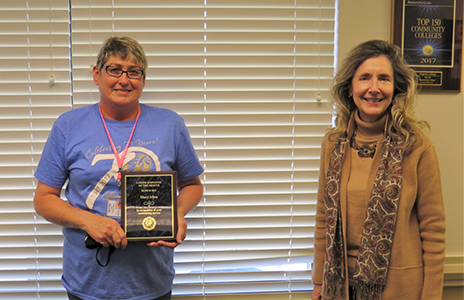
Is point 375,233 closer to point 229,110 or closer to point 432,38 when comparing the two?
point 229,110

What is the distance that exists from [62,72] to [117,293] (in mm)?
1177

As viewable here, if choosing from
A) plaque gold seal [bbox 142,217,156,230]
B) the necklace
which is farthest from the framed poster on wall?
plaque gold seal [bbox 142,217,156,230]

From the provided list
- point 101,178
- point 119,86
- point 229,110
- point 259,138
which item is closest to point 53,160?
point 101,178

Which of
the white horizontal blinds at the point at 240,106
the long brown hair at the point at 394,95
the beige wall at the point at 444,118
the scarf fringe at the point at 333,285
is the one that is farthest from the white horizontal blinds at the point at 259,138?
the scarf fringe at the point at 333,285

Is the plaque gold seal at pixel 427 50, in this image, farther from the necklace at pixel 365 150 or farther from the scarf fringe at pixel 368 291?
the scarf fringe at pixel 368 291

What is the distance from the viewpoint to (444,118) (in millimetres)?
1969

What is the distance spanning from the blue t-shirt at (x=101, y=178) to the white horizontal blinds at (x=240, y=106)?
0.36 m

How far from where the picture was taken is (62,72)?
1.91m

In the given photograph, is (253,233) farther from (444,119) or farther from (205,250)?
(444,119)

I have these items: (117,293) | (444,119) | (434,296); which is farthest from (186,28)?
(434,296)

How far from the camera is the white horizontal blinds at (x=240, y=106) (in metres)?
1.90

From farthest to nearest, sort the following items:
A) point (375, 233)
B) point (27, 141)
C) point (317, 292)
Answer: point (27, 141)
point (317, 292)
point (375, 233)

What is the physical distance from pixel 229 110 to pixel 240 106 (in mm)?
64

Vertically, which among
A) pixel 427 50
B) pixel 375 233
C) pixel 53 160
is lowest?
pixel 375 233
